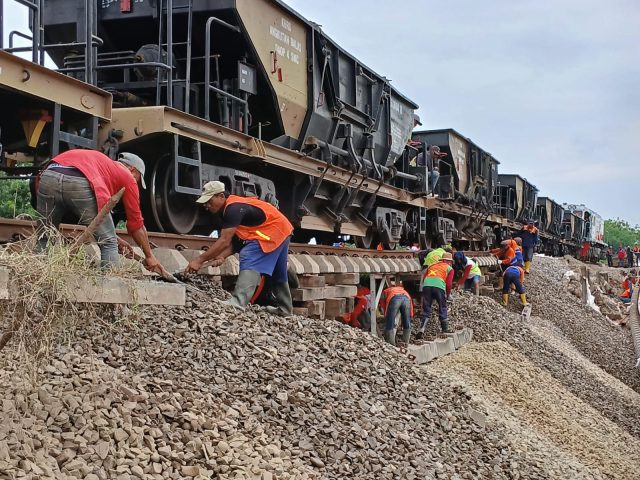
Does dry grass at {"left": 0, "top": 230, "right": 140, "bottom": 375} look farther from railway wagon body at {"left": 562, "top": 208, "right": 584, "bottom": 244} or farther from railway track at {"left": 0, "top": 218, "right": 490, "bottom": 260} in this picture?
railway wagon body at {"left": 562, "top": 208, "right": 584, "bottom": 244}

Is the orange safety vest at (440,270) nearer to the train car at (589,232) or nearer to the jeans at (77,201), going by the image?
the jeans at (77,201)

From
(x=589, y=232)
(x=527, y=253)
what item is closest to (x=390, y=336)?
(x=527, y=253)

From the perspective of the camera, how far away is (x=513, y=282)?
677 inches

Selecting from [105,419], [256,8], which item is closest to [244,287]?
[105,419]

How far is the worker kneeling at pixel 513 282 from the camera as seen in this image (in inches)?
671

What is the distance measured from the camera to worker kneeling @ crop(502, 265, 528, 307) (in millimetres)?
17047

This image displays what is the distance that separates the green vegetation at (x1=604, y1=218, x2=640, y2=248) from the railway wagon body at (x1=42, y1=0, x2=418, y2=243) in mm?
119575

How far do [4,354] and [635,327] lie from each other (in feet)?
40.8

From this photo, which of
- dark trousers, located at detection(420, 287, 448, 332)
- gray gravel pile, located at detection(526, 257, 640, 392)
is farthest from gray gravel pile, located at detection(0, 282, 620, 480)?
gray gravel pile, located at detection(526, 257, 640, 392)

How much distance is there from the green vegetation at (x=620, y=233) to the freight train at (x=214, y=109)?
11790 cm

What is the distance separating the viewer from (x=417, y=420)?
580cm

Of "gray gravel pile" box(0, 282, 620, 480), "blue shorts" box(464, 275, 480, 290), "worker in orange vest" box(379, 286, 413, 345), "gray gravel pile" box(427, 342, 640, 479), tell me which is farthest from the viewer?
"blue shorts" box(464, 275, 480, 290)

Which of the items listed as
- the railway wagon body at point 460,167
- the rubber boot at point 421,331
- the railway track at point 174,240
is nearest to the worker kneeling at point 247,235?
the railway track at point 174,240

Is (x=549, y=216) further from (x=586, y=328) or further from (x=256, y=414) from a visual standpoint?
(x=256, y=414)
